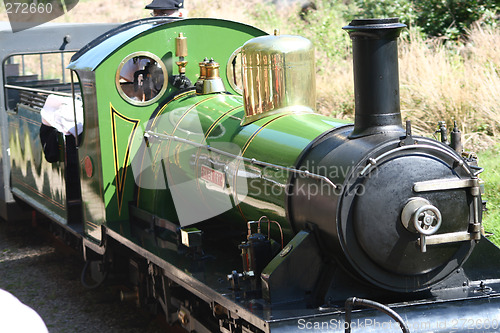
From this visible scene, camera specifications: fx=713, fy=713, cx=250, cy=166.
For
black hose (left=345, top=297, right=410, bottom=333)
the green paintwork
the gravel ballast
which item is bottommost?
the gravel ballast

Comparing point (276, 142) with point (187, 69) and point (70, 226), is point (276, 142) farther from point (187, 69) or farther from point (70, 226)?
point (70, 226)

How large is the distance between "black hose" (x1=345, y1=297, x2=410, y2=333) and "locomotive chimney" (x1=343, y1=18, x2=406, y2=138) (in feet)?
2.89

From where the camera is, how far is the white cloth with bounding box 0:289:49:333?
5.60ft

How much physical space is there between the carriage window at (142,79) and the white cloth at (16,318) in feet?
12.2

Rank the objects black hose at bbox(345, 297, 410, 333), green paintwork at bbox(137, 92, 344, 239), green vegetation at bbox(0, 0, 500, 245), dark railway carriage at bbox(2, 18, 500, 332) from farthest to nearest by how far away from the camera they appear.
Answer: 1. green vegetation at bbox(0, 0, 500, 245)
2. green paintwork at bbox(137, 92, 344, 239)
3. dark railway carriage at bbox(2, 18, 500, 332)
4. black hose at bbox(345, 297, 410, 333)

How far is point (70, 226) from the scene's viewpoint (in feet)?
20.4

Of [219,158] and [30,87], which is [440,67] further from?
[219,158]

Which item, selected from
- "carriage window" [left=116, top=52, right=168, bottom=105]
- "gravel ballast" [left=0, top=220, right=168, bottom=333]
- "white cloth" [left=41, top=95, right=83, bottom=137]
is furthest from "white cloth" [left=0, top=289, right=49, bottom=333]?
"white cloth" [left=41, top=95, right=83, bottom=137]

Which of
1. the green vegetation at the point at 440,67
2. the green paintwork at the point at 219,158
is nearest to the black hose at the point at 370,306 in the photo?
the green paintwork at the point at 219,158

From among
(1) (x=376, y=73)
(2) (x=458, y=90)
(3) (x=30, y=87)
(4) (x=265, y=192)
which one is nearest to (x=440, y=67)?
(2) (x=458, y=90)

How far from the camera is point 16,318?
1.73 m

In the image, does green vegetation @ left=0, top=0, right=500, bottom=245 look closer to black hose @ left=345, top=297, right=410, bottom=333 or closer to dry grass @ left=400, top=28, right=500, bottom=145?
dry grass @ left=400, top=28, right=500, bottom=145

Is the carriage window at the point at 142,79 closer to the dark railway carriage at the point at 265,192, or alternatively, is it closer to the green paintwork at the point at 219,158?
the dark railway carriage at the point at 265,192

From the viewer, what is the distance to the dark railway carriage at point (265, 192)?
3.55 metres
